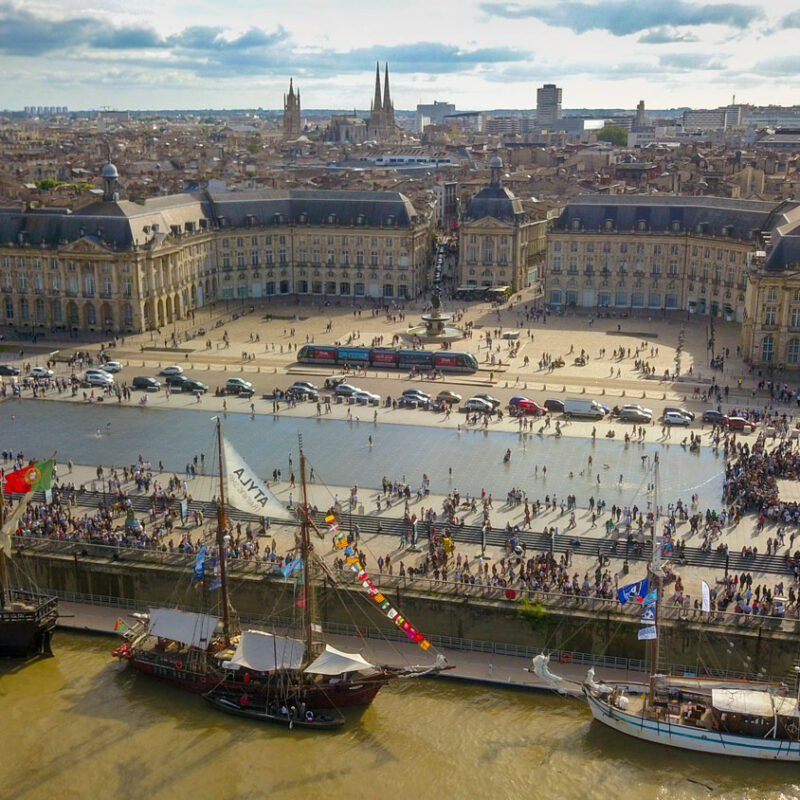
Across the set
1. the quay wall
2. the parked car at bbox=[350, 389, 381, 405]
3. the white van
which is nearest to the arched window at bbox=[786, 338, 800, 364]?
the white van

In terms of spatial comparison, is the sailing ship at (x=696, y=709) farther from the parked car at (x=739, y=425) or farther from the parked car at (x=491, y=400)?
the parked car at (x=491, y=400)

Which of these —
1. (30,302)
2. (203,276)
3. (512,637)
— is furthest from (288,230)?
(512,637)

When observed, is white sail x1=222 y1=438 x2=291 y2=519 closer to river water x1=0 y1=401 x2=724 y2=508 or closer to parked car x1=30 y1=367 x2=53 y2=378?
river water x1=0 y1=401 x2=724 y2=508

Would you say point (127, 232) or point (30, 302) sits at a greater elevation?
point (127, 232)

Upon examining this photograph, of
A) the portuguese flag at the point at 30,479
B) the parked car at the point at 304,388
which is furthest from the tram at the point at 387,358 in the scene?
the portuguese flag at the point at 30,479

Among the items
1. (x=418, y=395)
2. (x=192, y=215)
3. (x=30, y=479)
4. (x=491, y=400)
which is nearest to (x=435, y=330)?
(x=418, y=395)

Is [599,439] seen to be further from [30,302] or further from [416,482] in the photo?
[30,302]

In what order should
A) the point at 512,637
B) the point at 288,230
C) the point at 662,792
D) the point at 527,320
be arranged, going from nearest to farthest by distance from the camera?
the point at 662,792 < the point at 512,637 < the point at 527,320 < the point at 288,230
